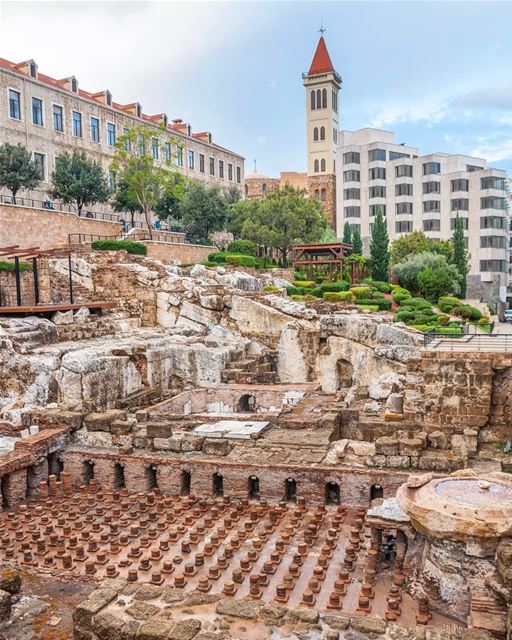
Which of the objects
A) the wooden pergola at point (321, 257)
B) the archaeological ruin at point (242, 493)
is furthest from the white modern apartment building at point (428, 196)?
the archaeological ruin at point (242, 493)

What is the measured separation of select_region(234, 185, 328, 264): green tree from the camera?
148ft

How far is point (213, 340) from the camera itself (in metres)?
25.2

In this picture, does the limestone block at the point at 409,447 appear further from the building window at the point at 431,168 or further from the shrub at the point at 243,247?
the building window at the point at 431,168

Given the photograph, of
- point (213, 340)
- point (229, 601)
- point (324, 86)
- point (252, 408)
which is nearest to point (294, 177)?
point (324, 86)

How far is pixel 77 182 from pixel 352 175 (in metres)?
34.8

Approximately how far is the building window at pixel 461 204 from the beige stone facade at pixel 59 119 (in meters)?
28.9

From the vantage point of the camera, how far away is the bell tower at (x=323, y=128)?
2884 inches

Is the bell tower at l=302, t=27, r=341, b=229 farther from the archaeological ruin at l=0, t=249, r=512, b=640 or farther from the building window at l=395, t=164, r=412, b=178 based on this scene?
the archaeological ruin at l=0, t=249, r=512, b=640

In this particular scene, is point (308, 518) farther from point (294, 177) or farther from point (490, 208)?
point (294, 177)

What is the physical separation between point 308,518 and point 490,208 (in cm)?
5866

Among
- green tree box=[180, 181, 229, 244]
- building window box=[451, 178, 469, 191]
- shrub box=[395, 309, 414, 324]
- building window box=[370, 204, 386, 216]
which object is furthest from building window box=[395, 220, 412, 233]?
shrub box=[395, 309, 414, 324]

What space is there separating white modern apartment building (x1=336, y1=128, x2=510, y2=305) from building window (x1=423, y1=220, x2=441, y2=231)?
3cm

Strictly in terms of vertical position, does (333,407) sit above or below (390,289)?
below

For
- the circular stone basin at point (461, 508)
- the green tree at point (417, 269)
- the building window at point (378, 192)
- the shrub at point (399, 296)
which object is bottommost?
the circular stone basin at point (461, 508)
